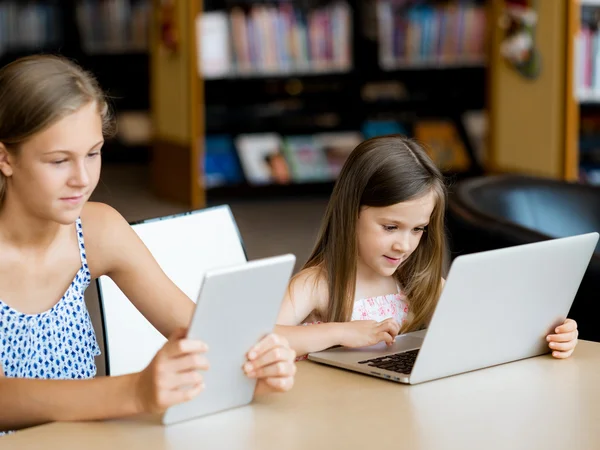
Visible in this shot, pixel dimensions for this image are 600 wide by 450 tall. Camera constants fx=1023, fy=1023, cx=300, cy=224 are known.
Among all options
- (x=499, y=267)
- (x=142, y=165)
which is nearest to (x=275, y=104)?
(x=142, y=165)

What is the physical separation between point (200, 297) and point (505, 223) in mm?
1660

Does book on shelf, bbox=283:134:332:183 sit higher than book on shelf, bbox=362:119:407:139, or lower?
lower

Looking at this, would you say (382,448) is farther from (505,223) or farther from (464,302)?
(505,223)

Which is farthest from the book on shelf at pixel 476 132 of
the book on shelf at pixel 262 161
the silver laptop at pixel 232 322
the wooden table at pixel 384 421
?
the silver laptop at pixel 232 322

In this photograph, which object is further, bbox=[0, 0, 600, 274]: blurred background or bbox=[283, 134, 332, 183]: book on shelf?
bbox=[283, 134, 332, 183]: book on shelf

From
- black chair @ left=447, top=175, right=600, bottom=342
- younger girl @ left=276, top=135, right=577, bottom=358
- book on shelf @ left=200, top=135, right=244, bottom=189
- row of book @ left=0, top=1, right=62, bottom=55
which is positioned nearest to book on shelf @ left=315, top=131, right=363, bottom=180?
book on shelf @ left=200, top=135, right=244, bottom=189

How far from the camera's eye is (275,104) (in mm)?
6699

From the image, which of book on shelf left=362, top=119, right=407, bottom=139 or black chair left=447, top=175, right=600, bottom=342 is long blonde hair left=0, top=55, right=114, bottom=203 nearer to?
black chair left=447, top=175, right=600, bottom=342

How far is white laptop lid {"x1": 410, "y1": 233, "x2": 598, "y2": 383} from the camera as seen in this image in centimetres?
146

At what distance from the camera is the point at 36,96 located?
1441 millimetres

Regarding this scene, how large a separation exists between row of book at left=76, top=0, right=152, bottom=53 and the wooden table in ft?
22.4

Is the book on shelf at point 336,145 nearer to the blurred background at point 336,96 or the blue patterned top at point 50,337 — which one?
the blurred background at point 336,96

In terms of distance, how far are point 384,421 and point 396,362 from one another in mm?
260

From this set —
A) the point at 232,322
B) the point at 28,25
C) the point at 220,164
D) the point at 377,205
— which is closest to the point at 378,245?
the point at 377,205
